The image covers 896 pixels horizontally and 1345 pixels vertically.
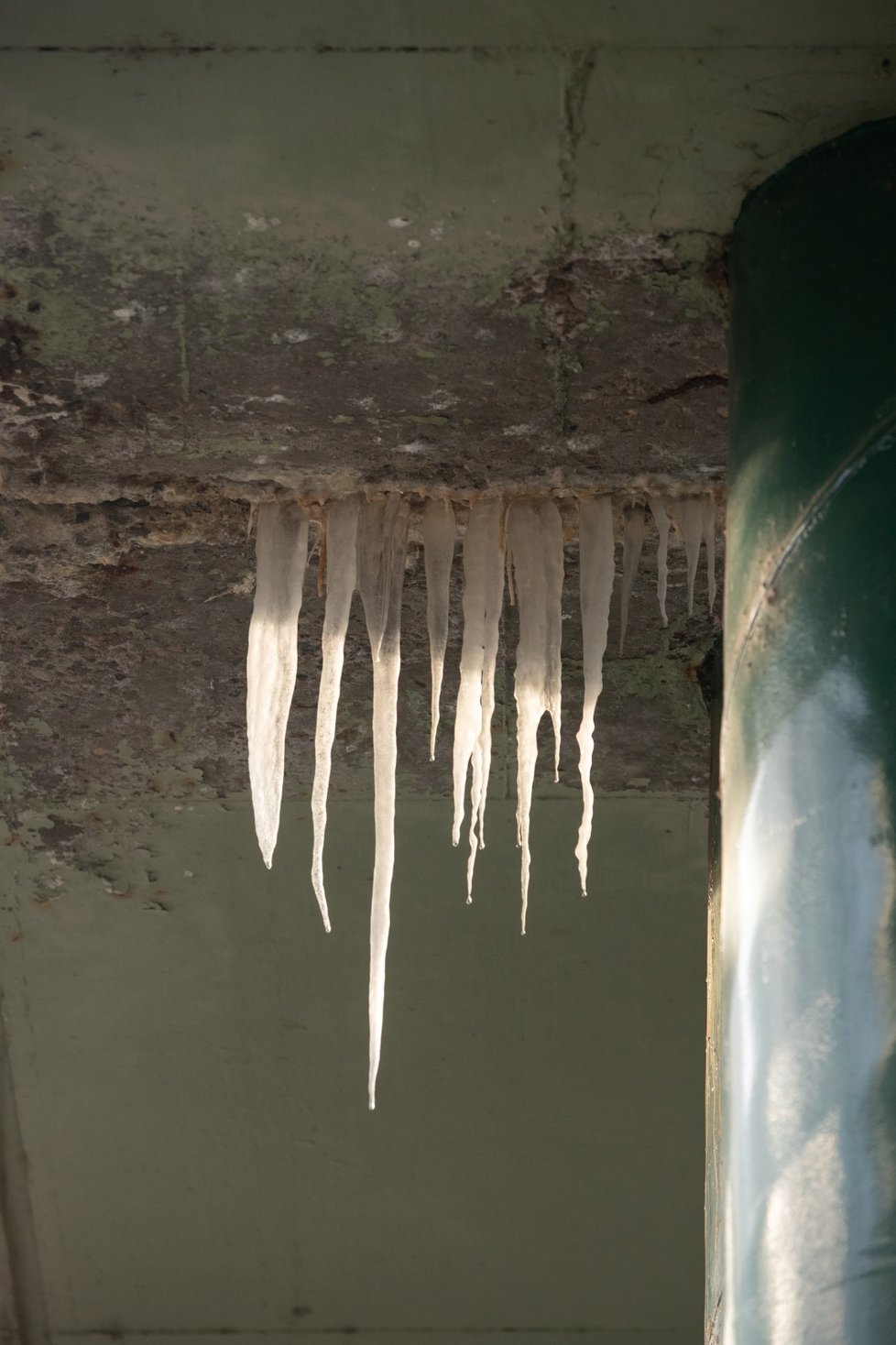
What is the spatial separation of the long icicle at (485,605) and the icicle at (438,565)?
38 mm

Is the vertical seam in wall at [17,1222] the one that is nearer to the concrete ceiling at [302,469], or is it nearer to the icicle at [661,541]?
the concrete ceiling at [302,469]

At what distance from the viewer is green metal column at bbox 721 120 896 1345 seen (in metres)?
1.66

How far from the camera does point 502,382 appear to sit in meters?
2.54

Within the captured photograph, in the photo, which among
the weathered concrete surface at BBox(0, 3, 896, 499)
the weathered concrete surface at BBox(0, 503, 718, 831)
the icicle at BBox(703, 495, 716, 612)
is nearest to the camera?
the weathered concrete surface at BBox(0, 3, 896, 499)

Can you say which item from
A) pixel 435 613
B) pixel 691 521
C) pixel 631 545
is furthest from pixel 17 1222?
pixel 691 521

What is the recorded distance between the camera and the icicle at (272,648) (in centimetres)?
279

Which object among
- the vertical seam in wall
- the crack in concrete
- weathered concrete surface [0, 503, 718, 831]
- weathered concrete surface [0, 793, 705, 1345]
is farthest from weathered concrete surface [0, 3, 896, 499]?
the vertical seam in wall

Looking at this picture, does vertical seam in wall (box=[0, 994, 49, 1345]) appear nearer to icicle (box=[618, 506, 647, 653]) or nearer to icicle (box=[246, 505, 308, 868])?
icicle (box=[246, 505, 308, 868])

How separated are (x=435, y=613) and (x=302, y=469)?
1.11 feet

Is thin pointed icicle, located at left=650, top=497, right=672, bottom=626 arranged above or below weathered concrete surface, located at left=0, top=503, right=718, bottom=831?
above

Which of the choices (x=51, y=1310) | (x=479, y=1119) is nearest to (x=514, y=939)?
(x=479, y=1119)

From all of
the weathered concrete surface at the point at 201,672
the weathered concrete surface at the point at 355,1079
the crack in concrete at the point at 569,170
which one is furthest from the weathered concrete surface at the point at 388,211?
the weathered concrete surface at the point at 355,1079

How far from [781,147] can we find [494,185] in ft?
1.27

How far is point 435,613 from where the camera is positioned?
281cm
